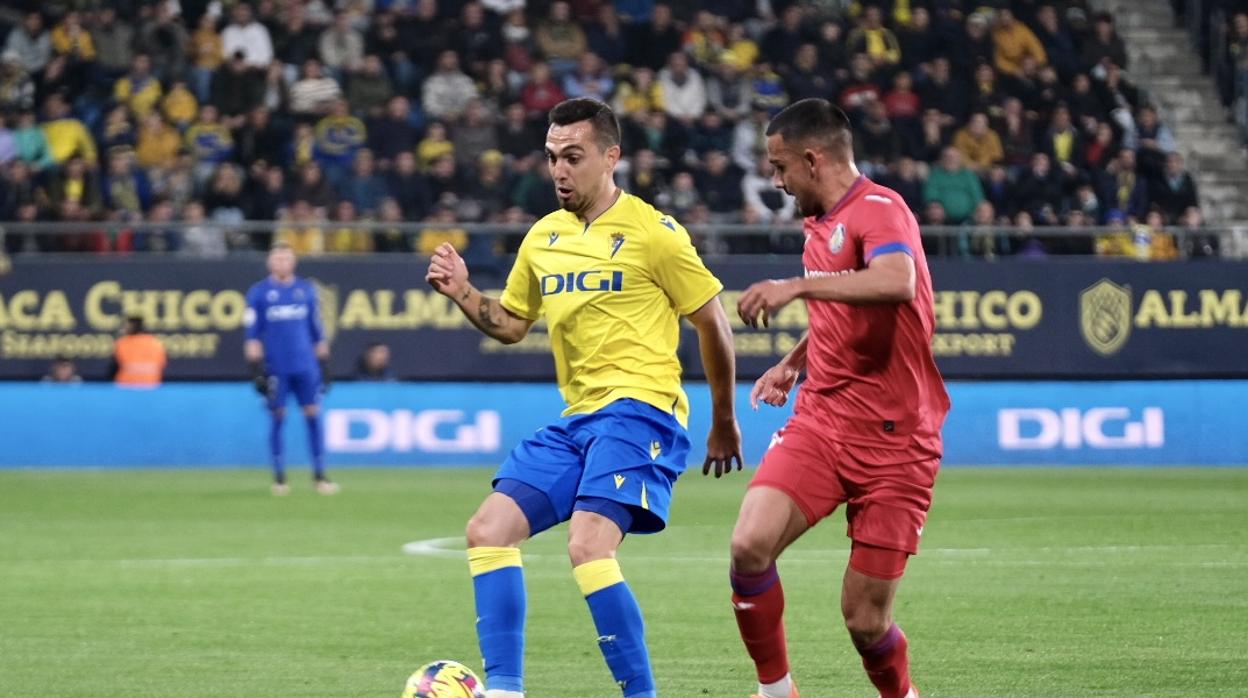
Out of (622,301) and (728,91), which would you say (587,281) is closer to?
(622,301)

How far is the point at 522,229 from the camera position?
73.4 ft

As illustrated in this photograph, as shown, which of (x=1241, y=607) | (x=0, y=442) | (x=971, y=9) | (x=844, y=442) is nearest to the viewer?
(x=844, y=442)

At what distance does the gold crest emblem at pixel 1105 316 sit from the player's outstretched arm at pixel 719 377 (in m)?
18.1

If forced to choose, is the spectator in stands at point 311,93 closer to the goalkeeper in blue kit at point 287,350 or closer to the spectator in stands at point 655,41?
the spectator in stands at point 655,41

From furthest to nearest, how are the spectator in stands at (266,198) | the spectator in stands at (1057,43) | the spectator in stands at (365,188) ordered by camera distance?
the spectator in stands at (1057,43), the spectator in stands at (365,188), the spectator in stands at (266,198)

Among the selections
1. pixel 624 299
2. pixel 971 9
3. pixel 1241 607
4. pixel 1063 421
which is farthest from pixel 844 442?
pixel 971 9

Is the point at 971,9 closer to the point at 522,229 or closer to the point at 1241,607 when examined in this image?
the point at 522,229

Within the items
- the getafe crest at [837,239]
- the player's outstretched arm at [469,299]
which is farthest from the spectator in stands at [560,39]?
the getafe crest at [837,239]

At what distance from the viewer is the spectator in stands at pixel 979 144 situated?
82.1 ft

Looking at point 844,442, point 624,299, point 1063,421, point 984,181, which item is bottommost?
point 1063,421

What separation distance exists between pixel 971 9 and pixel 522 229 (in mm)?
8082

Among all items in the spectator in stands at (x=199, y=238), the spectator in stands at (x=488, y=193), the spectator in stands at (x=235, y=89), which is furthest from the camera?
the spectator in stands at (x=235, y=89)

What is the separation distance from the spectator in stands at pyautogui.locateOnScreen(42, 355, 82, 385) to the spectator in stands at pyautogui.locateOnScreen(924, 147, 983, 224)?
31.6 ft

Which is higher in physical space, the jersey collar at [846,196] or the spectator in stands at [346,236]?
the jersey collar at [846,196]
